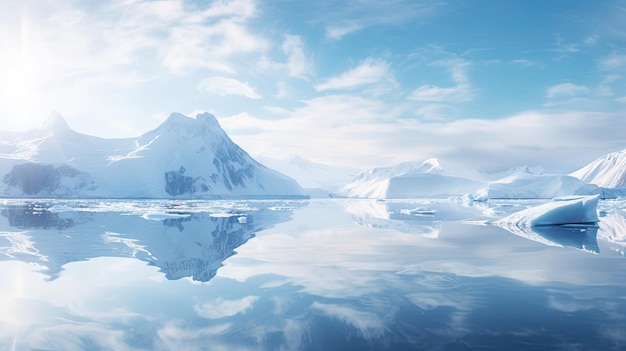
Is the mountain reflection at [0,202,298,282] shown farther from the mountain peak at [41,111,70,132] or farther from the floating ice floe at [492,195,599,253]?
the mountain peak at [41,111,70,132]

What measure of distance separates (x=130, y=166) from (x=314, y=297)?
134256mm

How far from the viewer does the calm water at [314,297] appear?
6102 millimetres

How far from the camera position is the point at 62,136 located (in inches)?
5807

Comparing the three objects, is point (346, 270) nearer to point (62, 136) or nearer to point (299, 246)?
point (299, 246)

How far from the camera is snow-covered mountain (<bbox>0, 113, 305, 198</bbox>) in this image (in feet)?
392

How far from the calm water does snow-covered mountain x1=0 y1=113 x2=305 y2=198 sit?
11600 centimetres

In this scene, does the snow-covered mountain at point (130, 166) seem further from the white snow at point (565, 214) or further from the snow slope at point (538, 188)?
the white snow at point (565, 214)

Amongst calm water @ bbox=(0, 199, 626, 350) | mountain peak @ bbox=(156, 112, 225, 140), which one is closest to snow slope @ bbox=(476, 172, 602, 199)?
mountain peak @ bbox=(156, 112, 225, 140)

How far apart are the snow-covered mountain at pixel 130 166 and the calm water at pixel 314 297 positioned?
11600 centimetres

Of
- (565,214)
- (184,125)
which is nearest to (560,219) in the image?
(565,214)

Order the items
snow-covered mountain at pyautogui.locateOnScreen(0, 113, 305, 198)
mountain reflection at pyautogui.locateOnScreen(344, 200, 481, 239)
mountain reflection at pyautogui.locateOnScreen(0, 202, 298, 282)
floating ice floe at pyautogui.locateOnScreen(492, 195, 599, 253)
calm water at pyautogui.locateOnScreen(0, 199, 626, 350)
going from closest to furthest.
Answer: calm water at pyautogui.locateOnScreen(0, 199, 626, 350), mountain reflection at pyautogui.locateOnScreen(0, 202, 298, 282), floating ice floe at pyautogui.locateOnScreen(492, 195, 599, 253), mountain reflection at pyautogui.locateOnScreen(344, 200, 481, 239), snow-covered mountain at pyautogui.locateOnScreen(0, 113, 305, 198)

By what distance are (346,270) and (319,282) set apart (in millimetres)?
1708

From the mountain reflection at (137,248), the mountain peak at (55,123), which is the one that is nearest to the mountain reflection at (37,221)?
the mountain reflection at (137,248)

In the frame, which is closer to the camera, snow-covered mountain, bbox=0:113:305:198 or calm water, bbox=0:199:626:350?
calm water, bbox=0:199:626:350
